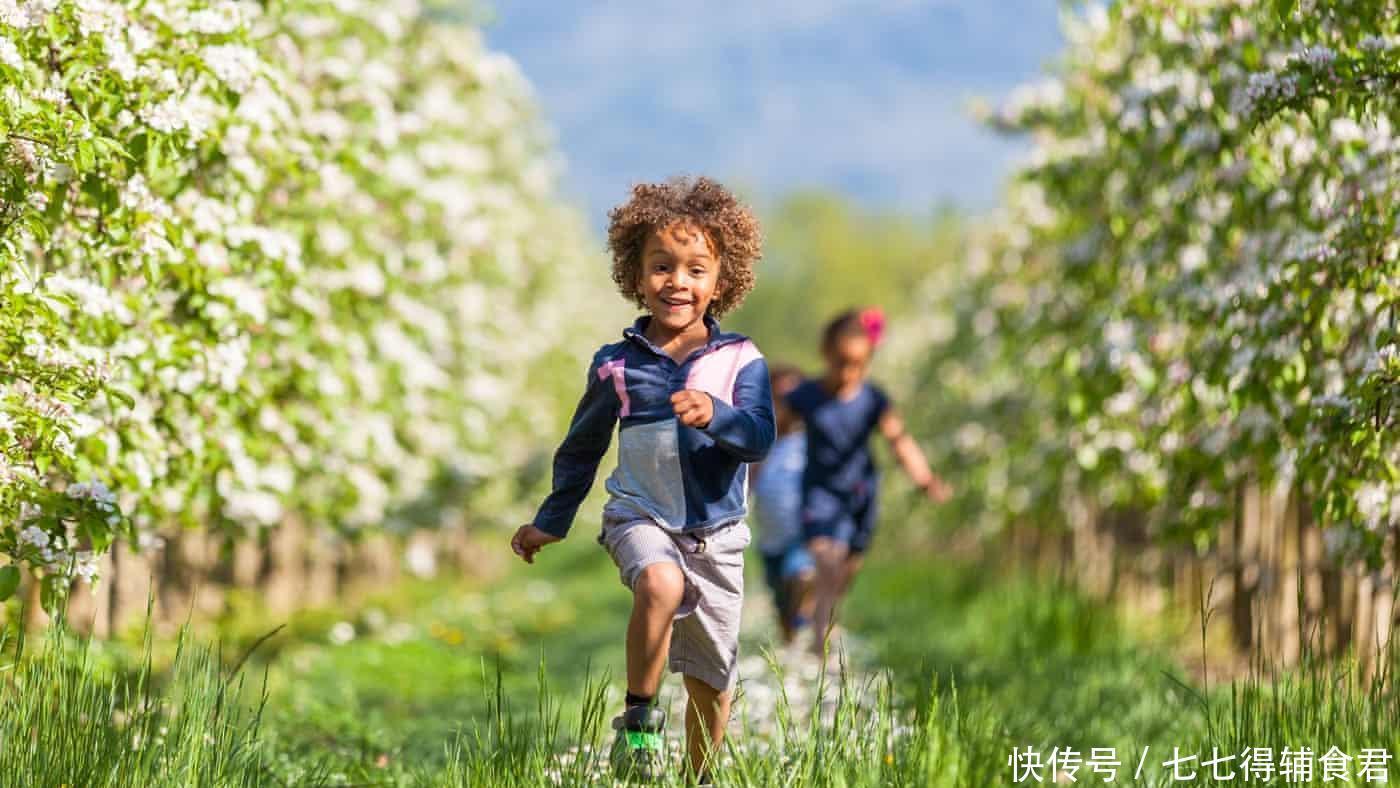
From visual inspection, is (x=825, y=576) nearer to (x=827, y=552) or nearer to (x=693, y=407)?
(x=827, y=552)

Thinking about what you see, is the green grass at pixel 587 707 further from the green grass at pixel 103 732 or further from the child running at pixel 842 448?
the child running at pixel 842 448

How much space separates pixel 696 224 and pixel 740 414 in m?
0.65

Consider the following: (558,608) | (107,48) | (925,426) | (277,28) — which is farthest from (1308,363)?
(925,426)

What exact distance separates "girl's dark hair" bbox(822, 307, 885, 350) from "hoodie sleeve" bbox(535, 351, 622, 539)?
484 centimetres

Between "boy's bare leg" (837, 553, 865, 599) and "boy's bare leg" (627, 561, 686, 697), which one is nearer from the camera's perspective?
"boy's bare leg" (627, 561, 686, 697)

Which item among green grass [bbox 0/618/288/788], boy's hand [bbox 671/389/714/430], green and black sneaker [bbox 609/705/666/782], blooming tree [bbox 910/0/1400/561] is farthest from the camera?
blooming tree [bbox 910/0/1400/561]

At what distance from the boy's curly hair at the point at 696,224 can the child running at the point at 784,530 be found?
17.4 feet

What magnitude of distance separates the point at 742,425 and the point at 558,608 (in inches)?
533

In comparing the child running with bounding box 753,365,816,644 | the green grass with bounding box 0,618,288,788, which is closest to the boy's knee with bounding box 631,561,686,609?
the green grass with bounding box 0,618,288,788

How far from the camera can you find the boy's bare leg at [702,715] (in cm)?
495

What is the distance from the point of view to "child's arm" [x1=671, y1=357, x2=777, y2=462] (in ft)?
14.6

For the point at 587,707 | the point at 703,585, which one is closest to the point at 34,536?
the point at 587,707

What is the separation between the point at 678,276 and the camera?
16.0 ft

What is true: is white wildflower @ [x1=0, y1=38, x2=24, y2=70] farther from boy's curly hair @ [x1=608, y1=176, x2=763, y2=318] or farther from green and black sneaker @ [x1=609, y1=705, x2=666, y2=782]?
green and black sneaker @ [x1=609, y1=705, x2=666, y2=782]
